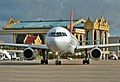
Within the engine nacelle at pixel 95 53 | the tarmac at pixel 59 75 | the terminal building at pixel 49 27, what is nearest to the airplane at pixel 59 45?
the engine nacelle at pixel 95 53

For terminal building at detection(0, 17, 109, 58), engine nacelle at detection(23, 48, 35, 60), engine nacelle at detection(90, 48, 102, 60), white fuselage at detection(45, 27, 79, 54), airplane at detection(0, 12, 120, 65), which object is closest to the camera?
white fuselage at detection(45, 27, 79, 54)

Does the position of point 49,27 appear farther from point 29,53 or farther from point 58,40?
point 58,40

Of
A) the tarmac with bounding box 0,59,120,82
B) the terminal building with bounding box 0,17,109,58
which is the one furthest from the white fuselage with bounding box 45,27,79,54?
the terminal building with bounding box 0,17,109,58

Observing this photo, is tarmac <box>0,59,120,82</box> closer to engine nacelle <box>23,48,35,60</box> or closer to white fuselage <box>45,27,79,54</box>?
white fuselage <box>45,27,79,54</box>

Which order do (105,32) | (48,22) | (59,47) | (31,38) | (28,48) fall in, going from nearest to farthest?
(59,47)
(28,48)
(31,38)
(105,32)
(48,22)

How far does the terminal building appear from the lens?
148 m

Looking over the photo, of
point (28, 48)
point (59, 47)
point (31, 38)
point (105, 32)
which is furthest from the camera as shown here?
point (105, 32)

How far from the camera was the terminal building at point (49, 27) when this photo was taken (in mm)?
147625

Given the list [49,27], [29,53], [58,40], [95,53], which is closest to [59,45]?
[58,40]

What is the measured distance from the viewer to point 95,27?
150500mm

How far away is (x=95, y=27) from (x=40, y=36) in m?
22.0

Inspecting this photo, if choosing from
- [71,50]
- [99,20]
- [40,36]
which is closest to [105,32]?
[99,20]

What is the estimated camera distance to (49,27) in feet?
529

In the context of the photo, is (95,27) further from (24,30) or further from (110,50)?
(24,30)
